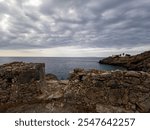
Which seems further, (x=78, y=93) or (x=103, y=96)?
(x=78, y=93)

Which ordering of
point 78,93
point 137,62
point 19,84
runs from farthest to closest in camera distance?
point 137,62 < point 19,84 < point 78,93

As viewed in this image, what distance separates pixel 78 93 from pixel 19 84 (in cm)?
412

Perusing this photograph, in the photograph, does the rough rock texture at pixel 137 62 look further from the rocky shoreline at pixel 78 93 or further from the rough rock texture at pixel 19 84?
the rough rock texture at pixel 19 84

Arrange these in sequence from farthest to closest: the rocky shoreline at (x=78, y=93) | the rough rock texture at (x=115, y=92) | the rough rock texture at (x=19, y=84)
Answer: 1. the rough rock texture at (x=19, y=84)
2. the rocky shoreline at (x=78, y=93)
3. the rough rock texture at (x=115, y=92)

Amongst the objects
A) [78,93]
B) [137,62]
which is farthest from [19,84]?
[137,62]

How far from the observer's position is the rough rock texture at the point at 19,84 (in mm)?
14312

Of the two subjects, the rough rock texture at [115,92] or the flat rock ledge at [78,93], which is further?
the flat rock ledge at [78,93]

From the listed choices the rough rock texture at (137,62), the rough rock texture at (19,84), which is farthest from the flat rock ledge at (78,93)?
the rough rock texture at (137,62)

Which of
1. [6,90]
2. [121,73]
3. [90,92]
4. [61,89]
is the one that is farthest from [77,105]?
[6,90]

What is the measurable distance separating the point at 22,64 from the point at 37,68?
152 centimetres

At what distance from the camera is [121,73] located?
47.1 feet

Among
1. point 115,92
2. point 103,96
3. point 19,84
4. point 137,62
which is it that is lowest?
point 137,62

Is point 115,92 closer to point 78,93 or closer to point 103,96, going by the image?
point 103,96

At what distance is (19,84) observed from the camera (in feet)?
48.1
